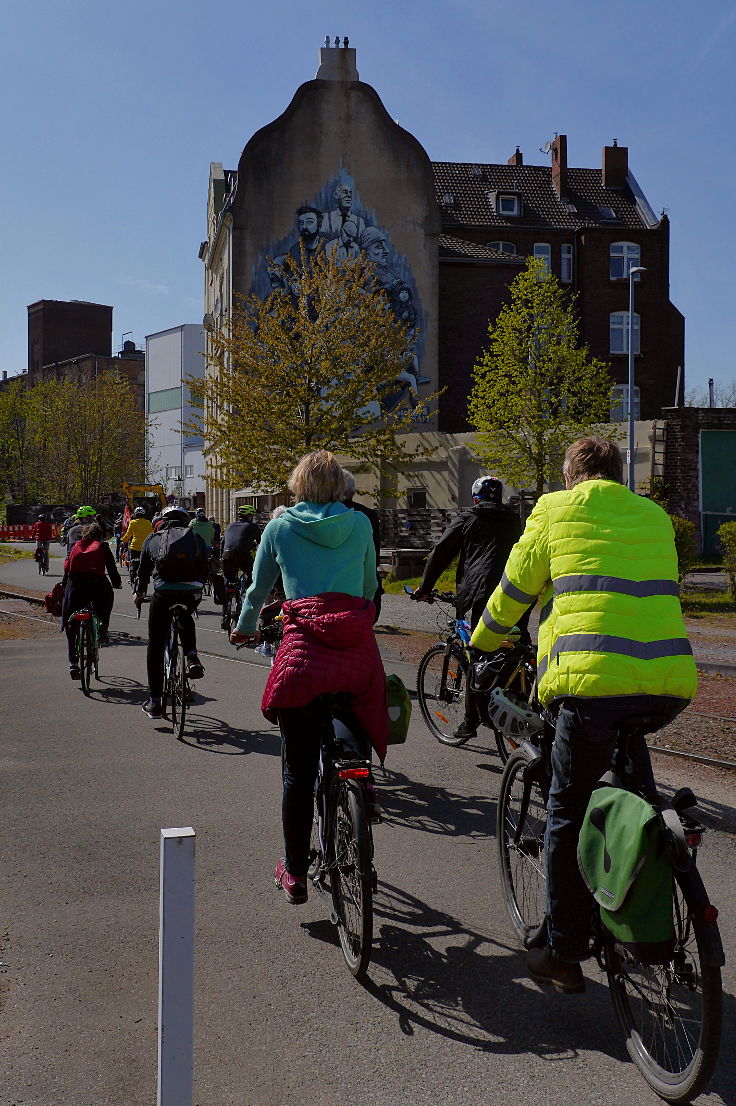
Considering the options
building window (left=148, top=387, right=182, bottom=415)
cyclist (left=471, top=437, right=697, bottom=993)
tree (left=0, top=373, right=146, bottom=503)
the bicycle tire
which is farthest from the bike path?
building window (left=148, top=387, right=182, bottom=415)

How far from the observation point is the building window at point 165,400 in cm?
8762

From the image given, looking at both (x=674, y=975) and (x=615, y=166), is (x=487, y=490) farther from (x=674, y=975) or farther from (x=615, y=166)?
(x=615, y=166)

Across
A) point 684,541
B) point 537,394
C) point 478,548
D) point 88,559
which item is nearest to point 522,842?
point 478,548

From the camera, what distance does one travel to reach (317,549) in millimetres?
4395

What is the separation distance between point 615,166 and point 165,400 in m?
48.1

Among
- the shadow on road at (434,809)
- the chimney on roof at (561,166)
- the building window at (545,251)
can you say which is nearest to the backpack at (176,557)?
the shadow on road at (434,809)

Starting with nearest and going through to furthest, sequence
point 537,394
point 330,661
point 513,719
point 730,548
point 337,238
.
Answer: point 330,661 < point 513,719 < point 730,548 < point 537,394 < point 337,238

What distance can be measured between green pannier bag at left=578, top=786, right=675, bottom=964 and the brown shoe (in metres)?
0.52

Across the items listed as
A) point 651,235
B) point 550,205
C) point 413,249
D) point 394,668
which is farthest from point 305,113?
point 394,668

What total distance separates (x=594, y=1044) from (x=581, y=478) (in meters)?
1.88

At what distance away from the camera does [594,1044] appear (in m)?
3.43

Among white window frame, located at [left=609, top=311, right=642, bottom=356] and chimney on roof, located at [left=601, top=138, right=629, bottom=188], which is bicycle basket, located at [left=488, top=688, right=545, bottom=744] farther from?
chimney on roof, located at [left=601, top=138, right=629, bottom=188]

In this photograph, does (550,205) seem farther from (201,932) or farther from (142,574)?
(201,932)

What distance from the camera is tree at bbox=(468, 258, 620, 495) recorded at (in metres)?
30.5
